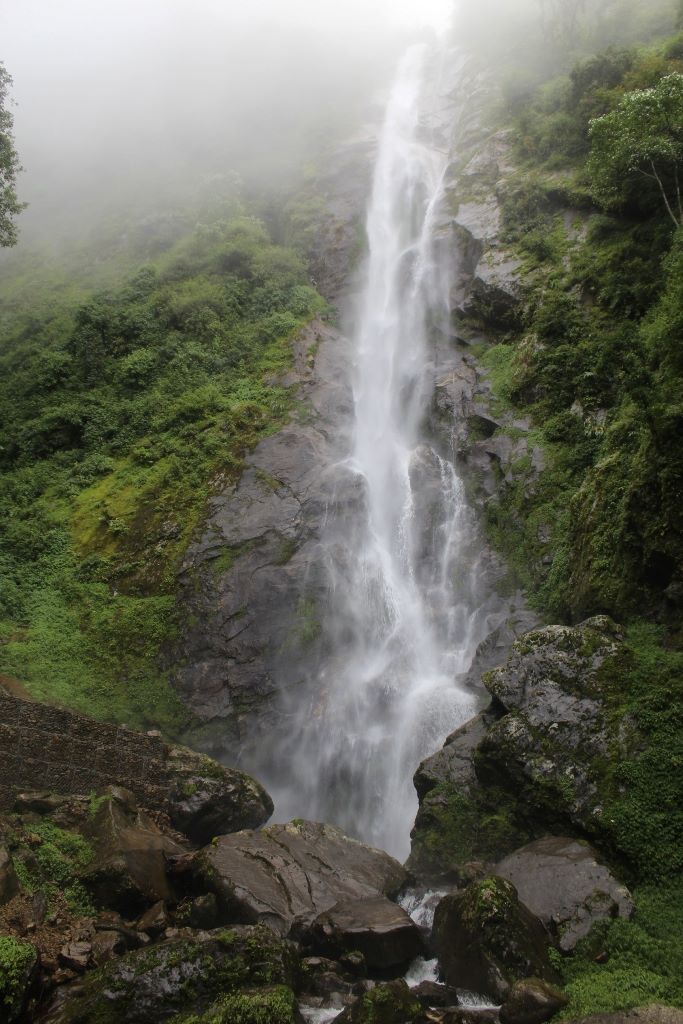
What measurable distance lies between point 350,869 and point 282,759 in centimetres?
428

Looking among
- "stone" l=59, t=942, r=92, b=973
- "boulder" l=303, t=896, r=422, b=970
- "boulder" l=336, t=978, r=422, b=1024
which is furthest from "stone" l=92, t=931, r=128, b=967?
"boulder" l=336, t=978, r=422, b=1024

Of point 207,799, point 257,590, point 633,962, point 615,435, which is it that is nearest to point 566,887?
point 633,962

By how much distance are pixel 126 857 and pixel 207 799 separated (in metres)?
2.52

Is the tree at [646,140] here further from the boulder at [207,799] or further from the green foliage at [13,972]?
the green foliage at [13,972]

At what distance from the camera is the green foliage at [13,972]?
629 cm

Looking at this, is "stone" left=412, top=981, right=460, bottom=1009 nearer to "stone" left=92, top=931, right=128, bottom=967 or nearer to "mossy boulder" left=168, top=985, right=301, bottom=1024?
"mossy boulder" left=168, top=985, right=301, bottom=1024

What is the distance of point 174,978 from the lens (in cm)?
687

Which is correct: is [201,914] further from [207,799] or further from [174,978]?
[207,799]

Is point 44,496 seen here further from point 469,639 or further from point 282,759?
point 469,639

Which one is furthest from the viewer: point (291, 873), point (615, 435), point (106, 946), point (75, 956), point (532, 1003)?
point (615, 435)

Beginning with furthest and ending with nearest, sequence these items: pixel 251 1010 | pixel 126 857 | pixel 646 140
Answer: pixel 646 140, pixel 126 857, pixel 251 1010

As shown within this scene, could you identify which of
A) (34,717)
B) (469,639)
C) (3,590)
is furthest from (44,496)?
(469,639)

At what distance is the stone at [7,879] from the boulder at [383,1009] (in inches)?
162

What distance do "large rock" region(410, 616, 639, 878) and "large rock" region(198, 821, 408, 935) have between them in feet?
3.82
